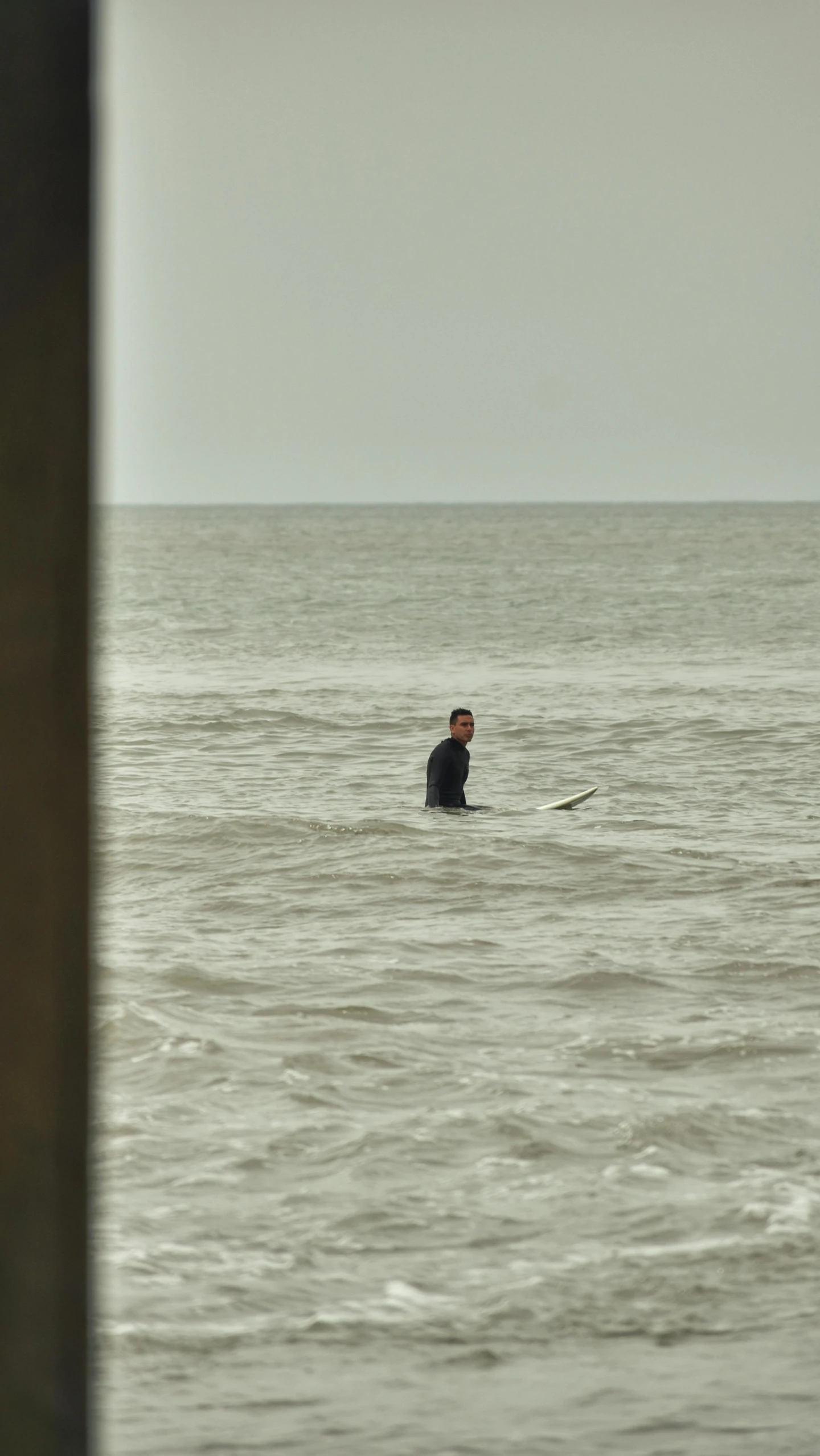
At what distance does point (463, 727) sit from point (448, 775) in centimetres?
142

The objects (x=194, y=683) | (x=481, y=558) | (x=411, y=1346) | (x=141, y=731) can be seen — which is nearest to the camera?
(x=411, y=1346)

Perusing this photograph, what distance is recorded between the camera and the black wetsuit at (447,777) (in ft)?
52.5

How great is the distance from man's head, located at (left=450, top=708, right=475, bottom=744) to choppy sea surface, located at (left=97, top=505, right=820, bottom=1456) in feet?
3.10

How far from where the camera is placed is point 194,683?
3303 centimetres

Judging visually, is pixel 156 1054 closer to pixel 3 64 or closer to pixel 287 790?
pixel 3 64

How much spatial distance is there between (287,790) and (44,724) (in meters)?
18.0

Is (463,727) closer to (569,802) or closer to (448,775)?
(448,775)

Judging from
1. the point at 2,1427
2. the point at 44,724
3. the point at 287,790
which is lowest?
the point at 287,790

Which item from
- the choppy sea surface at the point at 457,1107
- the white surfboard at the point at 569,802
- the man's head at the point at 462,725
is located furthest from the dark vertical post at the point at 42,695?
the white surfboard at the point at 569,802

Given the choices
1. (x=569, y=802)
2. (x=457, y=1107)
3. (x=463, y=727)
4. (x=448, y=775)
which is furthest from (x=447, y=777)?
(x=457, y=1107)

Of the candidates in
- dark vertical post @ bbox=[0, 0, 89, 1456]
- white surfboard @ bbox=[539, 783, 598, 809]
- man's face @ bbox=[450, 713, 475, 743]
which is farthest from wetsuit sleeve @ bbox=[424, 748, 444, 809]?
dark vertical post @ bbox=[0, 0, 89, 1456]

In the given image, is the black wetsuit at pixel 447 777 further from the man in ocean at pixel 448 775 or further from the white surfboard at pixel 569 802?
the white surfboard at pixel 569 802

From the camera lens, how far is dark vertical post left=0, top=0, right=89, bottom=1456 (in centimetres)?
117

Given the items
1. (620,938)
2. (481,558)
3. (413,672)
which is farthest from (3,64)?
(481,558)
